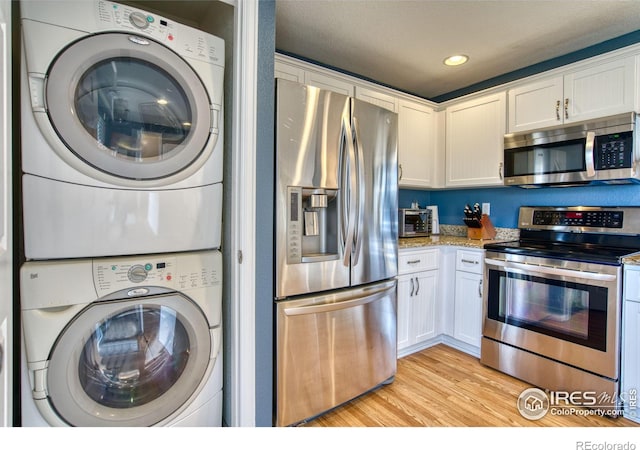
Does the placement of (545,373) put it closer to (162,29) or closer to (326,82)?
(326,82)

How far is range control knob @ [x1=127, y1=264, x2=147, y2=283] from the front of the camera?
124cm

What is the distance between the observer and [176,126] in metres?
1.34

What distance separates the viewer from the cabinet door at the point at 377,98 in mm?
2484

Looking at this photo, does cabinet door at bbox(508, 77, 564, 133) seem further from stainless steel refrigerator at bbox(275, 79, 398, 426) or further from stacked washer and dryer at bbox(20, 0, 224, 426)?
stacked washer and dryer at bbox(20, 0, 224, 426)

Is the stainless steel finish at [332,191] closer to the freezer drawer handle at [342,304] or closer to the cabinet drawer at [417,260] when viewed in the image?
the freezer drawer handle at [342,304]

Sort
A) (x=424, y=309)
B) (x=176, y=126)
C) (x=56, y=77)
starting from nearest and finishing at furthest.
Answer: (x=56, y=77) → (x=176, y=126) → (x=424, y=309)

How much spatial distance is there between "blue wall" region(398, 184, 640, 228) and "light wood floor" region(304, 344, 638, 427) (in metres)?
1.35

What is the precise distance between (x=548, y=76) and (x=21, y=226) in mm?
3184

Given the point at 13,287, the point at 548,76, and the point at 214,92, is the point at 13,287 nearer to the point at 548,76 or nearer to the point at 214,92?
the point at 214,92

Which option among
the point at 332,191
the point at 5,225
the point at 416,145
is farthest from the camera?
the point at 416,145

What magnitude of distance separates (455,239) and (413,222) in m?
0.39

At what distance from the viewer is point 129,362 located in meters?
1.28

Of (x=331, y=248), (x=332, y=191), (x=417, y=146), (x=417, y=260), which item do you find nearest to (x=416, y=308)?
(x=417, y=260)
